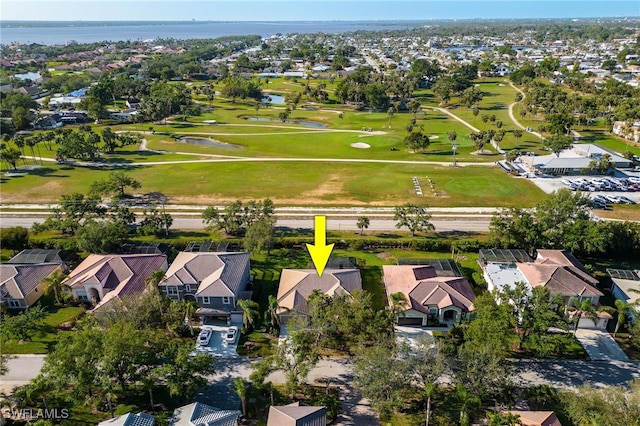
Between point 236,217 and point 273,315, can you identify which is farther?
point 236,217

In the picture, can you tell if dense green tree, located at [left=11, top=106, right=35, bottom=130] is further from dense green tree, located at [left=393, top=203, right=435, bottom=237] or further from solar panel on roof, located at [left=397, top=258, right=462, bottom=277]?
solar panel on roof, located at [left=397, top=258, right=462, bottom=277]

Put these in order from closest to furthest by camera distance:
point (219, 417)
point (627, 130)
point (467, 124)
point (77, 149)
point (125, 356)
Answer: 1. point (219, 417)
2. point (125, 356)
3. point (77, 149)
4. point (627, 130)
5. point (467, 124)

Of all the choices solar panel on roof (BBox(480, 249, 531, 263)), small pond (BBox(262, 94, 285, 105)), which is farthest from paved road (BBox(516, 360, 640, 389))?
small pond (BBox(262, 94, 285, 105))

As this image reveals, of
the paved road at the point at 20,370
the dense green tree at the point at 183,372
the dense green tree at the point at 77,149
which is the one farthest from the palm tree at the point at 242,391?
the dense green tree at the point at 77,149

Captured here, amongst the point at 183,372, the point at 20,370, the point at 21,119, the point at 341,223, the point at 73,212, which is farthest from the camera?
the point at 21,119

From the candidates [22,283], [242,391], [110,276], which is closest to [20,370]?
[110,276]

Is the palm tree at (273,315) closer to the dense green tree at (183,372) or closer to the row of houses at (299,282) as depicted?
the row of houses at (299,282)

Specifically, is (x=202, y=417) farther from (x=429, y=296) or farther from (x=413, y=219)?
(x=413, y=219)
